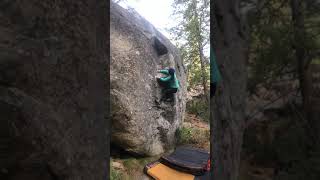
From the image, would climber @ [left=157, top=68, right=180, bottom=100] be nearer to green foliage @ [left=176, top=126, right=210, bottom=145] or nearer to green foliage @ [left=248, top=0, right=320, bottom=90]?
green foliage @ [left=176, top=126, right=210, bottom=145]

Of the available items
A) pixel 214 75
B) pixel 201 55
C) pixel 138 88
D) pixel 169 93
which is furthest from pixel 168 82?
pixel 201 55

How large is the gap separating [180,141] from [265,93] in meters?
6.59

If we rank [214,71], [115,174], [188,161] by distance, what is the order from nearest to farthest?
1. [214,71]
2. [115,174]
3. [188,161]

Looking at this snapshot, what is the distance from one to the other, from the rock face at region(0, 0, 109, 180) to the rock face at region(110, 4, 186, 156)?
3.78 metres

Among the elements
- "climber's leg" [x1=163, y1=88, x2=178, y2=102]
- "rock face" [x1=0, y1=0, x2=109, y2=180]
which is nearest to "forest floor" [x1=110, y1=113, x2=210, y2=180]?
"climber's leg" [x1=163, y1=88, x2=178, y2=102]

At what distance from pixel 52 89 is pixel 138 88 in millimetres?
4667

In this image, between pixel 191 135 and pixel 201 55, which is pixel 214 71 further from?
pixel 201 55

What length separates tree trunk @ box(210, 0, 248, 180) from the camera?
1882mm

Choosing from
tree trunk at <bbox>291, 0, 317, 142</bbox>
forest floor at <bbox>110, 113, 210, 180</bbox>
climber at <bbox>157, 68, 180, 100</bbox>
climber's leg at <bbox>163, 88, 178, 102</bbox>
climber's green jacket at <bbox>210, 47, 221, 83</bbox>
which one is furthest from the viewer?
climber's leg at <bbox>163, 88, 178, 102</bbox>

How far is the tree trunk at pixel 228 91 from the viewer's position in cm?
188

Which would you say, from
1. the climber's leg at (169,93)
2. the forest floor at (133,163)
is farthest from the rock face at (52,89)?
the climber's leg at (169,93)

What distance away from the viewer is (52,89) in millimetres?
1455

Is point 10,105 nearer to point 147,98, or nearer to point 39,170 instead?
point 39,170

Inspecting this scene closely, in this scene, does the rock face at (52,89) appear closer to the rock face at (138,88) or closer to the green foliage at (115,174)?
the green foliage at (115,174)
